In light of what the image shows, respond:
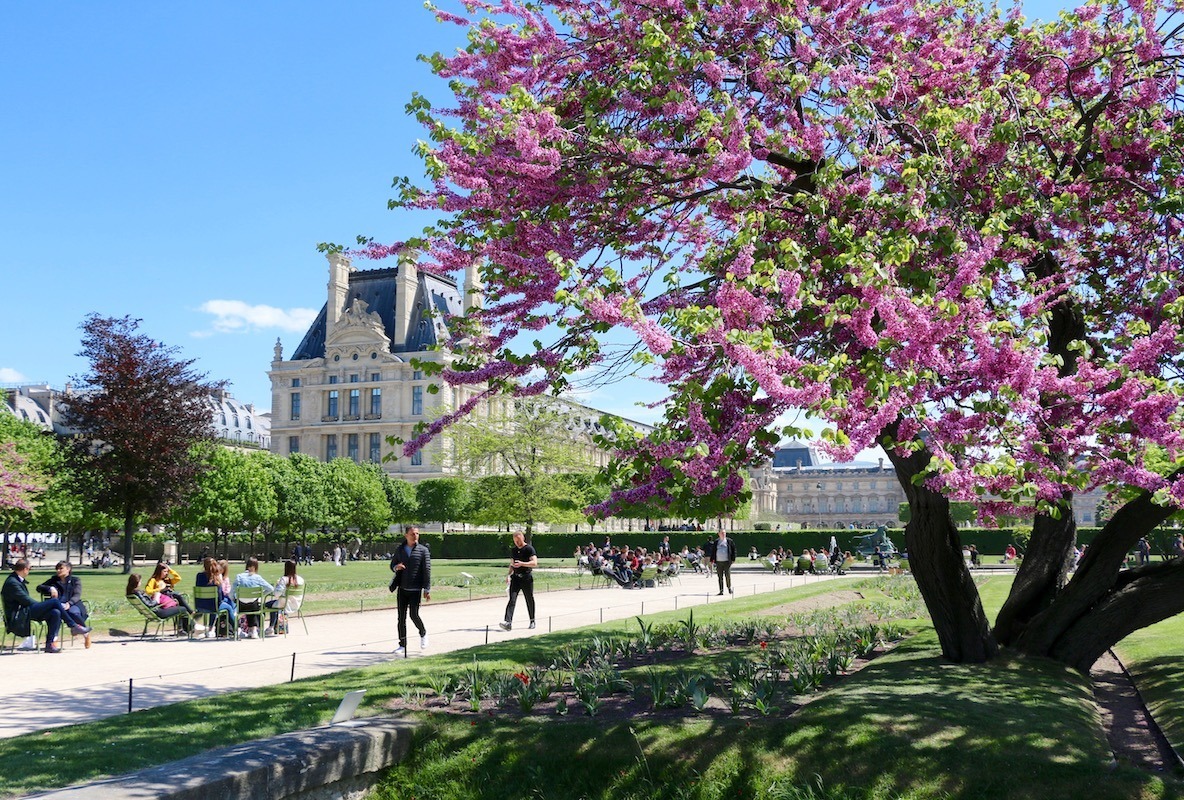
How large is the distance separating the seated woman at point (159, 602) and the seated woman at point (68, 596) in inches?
31.8

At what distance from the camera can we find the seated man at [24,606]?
46.6 ft

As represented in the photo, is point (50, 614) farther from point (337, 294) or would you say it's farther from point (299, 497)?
point (337, 294)

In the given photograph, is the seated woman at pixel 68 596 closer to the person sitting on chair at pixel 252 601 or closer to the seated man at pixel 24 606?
the seated man at pixel 24 606

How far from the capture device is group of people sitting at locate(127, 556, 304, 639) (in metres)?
16.0

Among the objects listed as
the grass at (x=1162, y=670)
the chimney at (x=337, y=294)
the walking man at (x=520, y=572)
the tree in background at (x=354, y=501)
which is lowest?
the grass at (x=1162, y=670)

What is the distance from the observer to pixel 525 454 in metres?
49.9

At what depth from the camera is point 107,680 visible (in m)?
11.7

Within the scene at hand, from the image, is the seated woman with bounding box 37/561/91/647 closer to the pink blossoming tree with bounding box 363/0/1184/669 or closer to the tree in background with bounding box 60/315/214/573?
the pink blossoming tree with bounding box 363/0/1184/669

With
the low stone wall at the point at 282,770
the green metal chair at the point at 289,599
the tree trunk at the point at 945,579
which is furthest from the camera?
the green metal chair at the point at 289,599

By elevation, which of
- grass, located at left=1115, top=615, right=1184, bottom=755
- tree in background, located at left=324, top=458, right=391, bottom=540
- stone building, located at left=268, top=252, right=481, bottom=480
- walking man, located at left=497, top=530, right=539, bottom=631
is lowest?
grass, located at left=1115, top=615, right=1184, bottom=755

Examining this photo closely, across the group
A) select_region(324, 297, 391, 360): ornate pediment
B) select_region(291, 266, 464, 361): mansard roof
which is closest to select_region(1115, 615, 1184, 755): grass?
select_region(291, 266, 464, 361): mansard roof

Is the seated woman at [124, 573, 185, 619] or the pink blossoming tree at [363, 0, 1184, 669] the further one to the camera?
the seated woman at [124, 573, 185, 619]

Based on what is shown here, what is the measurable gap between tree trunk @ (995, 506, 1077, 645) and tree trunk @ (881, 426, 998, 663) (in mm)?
768

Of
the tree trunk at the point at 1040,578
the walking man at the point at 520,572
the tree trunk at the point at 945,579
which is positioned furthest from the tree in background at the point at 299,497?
the tree trunk at the point at 945,579
